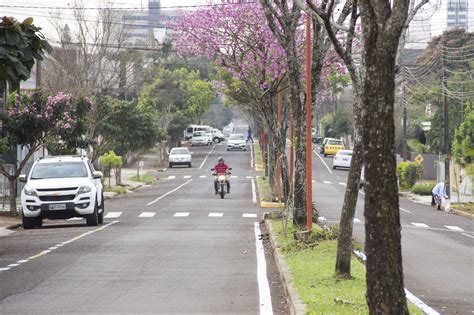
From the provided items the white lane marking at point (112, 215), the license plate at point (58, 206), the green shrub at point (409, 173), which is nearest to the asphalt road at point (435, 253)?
the white lane marking at point (112, 215)

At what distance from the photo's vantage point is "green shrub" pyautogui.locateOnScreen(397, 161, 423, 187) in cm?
5647

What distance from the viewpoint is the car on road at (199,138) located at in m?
102

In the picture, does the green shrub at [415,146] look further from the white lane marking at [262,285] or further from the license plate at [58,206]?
the white lane marking at [262,285]

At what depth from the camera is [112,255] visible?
57.9ft

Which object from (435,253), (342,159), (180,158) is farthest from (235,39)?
Answer: (180,158)

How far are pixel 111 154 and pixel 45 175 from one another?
24487 millimetres

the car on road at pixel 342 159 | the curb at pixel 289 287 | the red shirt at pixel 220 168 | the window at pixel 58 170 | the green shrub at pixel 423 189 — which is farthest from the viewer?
the car on road at pixel 342 159

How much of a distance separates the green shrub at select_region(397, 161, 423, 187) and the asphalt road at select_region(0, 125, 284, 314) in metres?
26.3

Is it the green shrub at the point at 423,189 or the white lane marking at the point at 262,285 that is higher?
the white lane marking at the point at 262,285

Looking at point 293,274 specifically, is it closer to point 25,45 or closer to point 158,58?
point 25,45

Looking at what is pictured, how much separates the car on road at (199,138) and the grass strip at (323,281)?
272 ft

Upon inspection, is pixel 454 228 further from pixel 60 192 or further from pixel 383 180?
pixel 383 180

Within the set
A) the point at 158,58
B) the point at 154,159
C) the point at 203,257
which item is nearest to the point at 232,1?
the point at 203,257

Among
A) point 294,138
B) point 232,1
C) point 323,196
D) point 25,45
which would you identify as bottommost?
point 323,196
